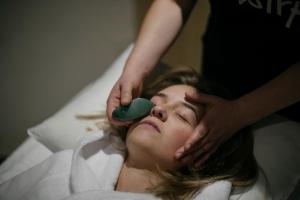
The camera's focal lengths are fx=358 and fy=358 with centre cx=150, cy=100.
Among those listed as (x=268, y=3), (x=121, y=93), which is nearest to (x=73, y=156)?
(x=121, y=93)

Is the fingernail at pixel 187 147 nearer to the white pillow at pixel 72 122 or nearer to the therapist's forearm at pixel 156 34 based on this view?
the therapist's forearm at pixel 156 34

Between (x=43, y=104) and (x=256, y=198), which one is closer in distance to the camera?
(x=256, y=198)

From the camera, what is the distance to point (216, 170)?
3.22 ft

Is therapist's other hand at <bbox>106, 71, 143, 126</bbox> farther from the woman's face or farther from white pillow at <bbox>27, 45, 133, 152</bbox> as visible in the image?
white pillow at <bbox>27, 45, 133, 152</bbox>

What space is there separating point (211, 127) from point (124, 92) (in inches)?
10.0

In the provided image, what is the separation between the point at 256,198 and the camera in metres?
0.94

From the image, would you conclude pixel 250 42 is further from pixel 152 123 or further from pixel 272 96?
pixel 152 123

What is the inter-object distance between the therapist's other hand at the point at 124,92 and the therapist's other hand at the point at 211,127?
6.9 inches

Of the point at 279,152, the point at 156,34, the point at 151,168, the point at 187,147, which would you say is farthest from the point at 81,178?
the point at 279,152

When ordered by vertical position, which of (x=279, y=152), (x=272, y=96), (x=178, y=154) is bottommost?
(x=279, y=152)

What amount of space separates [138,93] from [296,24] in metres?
0.45

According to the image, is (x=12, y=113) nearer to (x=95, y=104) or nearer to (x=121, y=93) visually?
(x=95, y=104)

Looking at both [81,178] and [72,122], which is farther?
[72,122]

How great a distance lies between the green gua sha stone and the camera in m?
0.94
